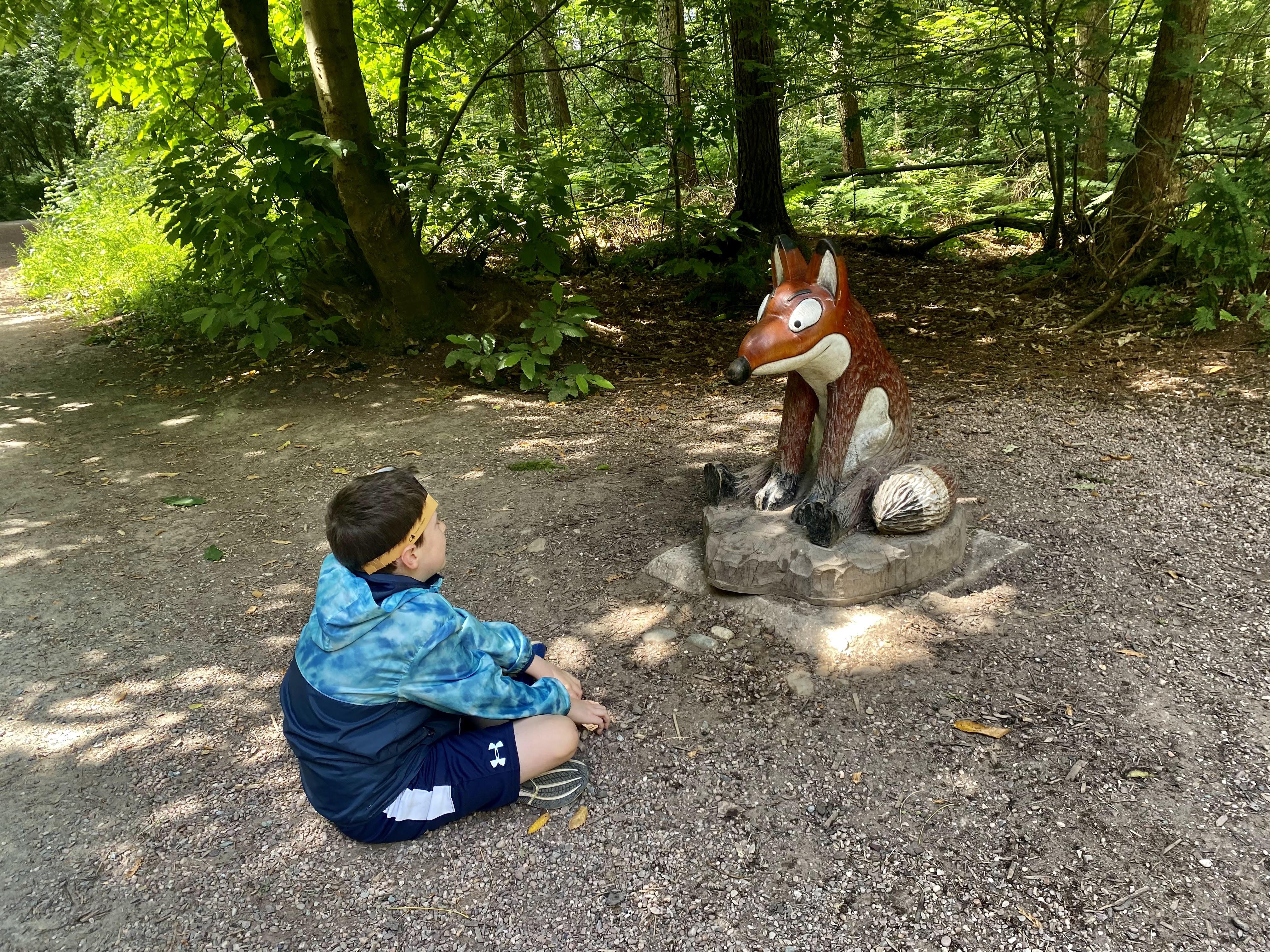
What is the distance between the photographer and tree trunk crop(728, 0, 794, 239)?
7.70 m

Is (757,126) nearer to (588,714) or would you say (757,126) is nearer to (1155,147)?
(1155,147)

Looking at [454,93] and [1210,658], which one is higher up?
[454,93]

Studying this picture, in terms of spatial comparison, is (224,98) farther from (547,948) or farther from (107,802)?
(547,948)

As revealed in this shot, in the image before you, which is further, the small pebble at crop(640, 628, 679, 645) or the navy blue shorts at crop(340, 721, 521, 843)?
the small pebble at crop(640, 628, 679, 645)

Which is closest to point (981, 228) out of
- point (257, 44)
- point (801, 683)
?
point (257, 44)

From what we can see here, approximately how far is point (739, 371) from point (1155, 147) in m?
6.21

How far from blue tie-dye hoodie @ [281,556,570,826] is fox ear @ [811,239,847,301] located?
6.47ft

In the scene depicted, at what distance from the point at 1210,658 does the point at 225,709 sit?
3803 mm

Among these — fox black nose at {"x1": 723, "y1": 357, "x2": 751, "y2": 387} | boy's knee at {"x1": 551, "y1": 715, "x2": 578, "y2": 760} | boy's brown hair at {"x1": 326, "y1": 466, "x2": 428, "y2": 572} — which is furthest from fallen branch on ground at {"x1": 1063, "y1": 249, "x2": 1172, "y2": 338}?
boy's brown hair at {"x1": 326, "y1": 466, "x2": 428, "y2": 572}

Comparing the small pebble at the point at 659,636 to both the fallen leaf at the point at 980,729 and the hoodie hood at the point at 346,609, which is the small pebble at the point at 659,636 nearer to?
the fallen leaf at the point at 980,729

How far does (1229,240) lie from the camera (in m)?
6.18

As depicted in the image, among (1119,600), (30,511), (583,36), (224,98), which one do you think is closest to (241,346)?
(30,511)

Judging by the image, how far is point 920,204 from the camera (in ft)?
36.0

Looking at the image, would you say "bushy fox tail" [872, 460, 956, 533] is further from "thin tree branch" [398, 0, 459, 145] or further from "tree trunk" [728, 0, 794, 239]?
"thin tree branch" [398, 0, 459, 145]
